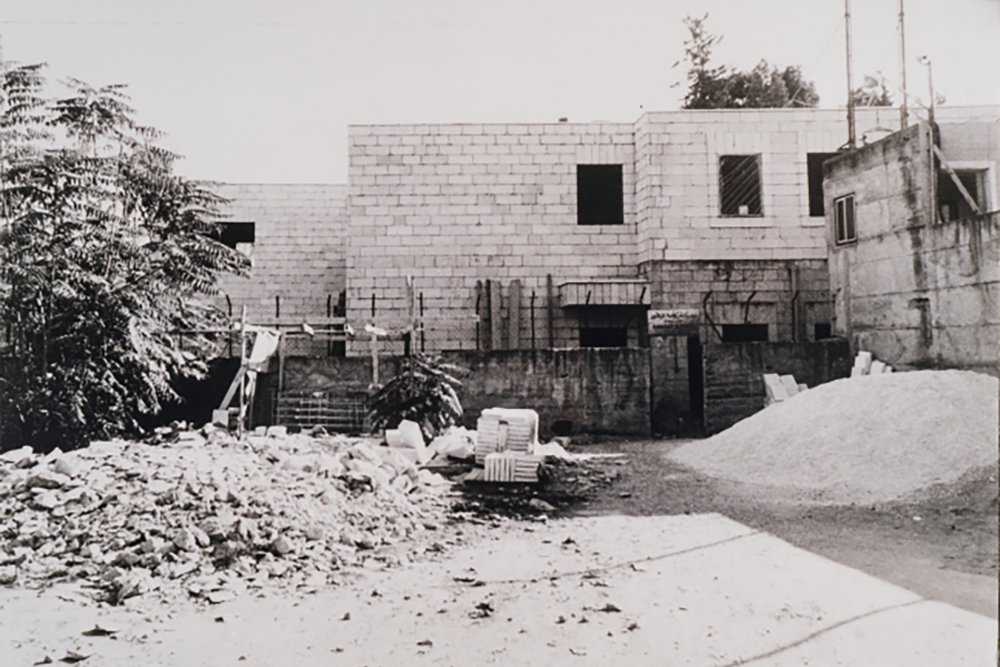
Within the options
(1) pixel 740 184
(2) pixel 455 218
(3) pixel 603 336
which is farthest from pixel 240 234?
(1) pixel 740 184

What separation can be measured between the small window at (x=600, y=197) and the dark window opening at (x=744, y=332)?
10.5 feet

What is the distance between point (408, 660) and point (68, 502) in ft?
9.48

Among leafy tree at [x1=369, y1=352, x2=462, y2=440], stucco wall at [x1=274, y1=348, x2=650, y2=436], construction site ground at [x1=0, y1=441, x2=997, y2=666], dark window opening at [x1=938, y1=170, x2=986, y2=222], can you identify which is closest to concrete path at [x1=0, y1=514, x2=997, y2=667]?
construction site ground at [x1=0, y1=441, x2=997, y2=666]

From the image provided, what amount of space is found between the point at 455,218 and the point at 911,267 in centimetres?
780

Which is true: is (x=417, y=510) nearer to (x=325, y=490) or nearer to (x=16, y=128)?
(x=325, y=490)

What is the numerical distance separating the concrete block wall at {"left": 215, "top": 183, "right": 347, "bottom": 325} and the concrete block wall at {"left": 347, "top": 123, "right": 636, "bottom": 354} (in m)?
2.08

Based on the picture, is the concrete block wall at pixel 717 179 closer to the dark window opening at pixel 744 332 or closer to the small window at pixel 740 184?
the small window at pixel 740 184

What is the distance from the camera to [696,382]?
37.2ft

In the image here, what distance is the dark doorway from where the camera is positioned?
11172mm

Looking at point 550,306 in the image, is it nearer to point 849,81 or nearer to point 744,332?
point 744,332

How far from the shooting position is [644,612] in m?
3.54

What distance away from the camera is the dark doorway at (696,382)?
36.7 feet

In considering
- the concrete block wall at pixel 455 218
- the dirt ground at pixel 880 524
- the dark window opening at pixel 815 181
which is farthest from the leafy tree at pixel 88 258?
the dark window opening at pixel 815 181

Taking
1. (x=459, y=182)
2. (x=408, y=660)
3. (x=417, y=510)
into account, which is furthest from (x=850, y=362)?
(x=408, y=660)
